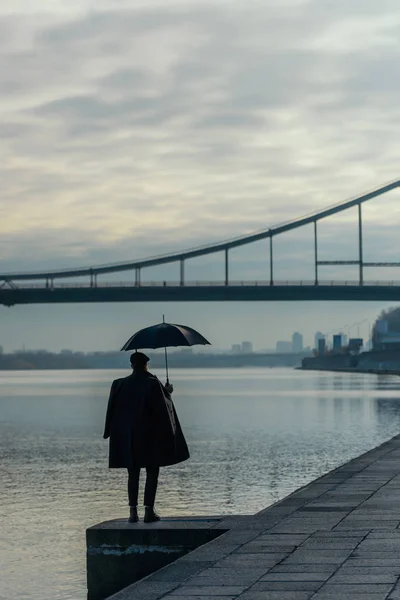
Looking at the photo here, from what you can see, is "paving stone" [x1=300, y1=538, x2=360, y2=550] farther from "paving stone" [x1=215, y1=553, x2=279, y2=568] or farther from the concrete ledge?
the concrete ledge

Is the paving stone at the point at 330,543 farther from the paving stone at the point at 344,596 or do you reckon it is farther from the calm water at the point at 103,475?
the calm water at the point at 103,475

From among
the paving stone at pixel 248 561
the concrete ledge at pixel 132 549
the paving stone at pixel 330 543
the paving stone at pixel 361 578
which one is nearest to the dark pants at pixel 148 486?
the concrete ledge at pixel 132 549

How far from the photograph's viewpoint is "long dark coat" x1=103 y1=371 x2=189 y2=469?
9.86m

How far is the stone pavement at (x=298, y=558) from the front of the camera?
6887 millimetres

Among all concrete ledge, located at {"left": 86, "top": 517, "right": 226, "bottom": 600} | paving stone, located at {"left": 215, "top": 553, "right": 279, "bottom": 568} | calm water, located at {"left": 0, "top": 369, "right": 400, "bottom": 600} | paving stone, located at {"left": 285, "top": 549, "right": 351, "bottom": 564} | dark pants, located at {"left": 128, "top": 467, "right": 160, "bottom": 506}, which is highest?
dark pants, located at {"left": 128, "top": 467, "right": 160, "bottom": 506}

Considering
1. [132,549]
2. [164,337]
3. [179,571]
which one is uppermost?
[164,337]

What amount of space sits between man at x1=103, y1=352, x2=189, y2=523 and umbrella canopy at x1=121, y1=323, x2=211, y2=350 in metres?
0.49

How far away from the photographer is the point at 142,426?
9.85m

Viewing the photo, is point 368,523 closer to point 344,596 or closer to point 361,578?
point 361,578

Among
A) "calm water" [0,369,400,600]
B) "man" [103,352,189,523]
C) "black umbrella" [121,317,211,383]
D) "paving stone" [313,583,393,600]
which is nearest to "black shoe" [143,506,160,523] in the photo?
"man" [103,352,189,523]

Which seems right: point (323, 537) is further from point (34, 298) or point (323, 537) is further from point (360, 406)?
point (34, 298)

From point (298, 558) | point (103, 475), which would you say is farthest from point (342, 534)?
point (103, 475)

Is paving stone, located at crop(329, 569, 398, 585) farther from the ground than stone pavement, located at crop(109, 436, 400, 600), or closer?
farther from the ground

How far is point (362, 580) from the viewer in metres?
7.16
